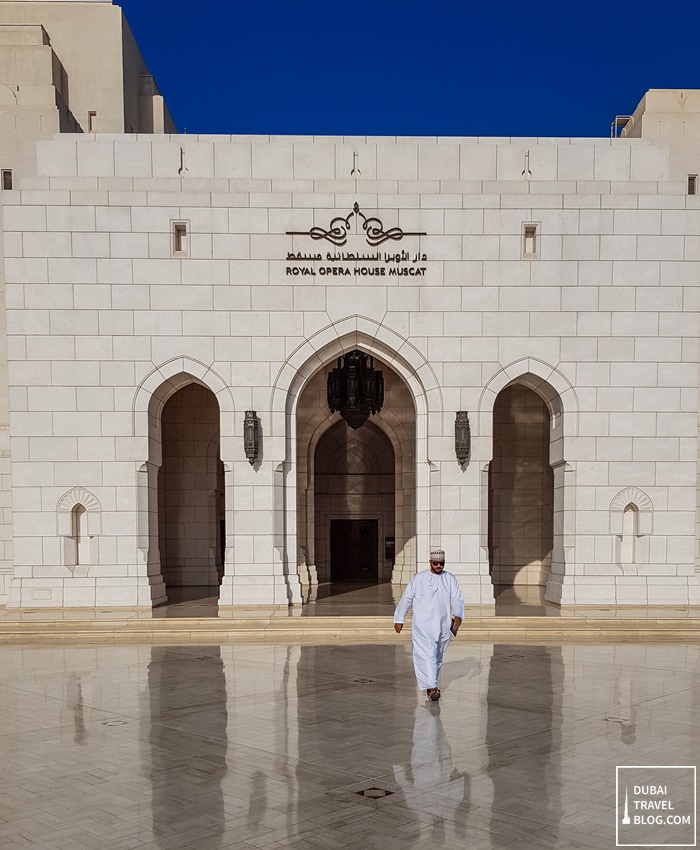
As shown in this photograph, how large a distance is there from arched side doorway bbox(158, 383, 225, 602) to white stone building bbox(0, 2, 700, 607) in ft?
10.2

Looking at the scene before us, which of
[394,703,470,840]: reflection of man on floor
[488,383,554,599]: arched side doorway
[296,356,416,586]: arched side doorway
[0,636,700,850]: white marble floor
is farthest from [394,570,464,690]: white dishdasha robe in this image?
[296,356,416,586]: arched side doorway

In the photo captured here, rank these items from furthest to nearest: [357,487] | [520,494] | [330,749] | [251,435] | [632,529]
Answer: [357,487] < [520,494] < [632,529] < [251,435] < [330,749]

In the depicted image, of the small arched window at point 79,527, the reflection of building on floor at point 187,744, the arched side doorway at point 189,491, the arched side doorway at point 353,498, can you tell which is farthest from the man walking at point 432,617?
the arched side doorway at point 353,498

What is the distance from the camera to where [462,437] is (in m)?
13.4

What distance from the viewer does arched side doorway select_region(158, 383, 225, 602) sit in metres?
17.0

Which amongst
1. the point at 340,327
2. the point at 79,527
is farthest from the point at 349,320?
the point at 79,527

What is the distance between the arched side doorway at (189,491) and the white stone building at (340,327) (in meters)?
3.10

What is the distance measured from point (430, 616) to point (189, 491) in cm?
995

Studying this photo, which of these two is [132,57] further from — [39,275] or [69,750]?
[69,750]

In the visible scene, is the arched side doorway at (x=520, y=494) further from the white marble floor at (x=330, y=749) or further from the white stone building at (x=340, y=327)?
the white marble floor at (x=330, y=749)

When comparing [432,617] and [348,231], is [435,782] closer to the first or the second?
[432,617]

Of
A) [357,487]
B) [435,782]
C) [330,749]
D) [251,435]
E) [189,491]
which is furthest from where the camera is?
[357,487]

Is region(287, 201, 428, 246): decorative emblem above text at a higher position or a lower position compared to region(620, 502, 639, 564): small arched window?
higher

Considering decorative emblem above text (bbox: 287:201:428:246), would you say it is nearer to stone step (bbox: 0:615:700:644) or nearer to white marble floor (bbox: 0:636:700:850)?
stone step (bbox: 0:615:700:644)
